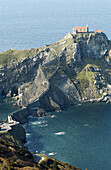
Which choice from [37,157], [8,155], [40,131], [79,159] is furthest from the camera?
[40,131]

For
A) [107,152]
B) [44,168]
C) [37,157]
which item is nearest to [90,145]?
[107,152]

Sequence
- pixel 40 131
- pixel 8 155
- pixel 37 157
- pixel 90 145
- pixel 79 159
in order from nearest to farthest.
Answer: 1. pixel 8 155
2. pixel 37 157
3. pixel 79 159
4. pixel 90 145
5. pixel 40 131

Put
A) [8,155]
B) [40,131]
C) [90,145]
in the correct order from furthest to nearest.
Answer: [40,131]
[90,145]
[8,155]

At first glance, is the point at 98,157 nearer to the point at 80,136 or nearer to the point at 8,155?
the point at 80,136

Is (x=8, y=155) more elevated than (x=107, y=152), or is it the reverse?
(x=8, y=155)

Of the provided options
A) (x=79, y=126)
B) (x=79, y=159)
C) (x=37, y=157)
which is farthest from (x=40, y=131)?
(x=37, y=157)

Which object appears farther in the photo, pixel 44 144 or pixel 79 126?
pixel 79 126

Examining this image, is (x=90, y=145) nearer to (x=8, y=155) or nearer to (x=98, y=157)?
(x=98, y=157)

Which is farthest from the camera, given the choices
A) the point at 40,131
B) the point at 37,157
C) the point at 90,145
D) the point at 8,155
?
the point at 40,131

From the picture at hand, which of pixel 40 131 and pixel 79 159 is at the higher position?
pixel 40 131
